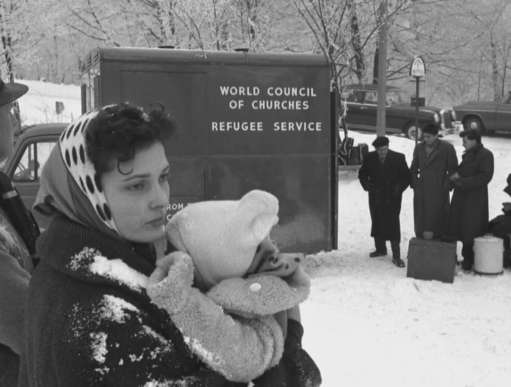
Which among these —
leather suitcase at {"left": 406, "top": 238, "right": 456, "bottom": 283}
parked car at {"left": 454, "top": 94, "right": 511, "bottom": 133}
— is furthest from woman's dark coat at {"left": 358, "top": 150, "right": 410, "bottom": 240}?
parked car at {"left": 454, "top": 94, "right": 511, "bottom": 133}

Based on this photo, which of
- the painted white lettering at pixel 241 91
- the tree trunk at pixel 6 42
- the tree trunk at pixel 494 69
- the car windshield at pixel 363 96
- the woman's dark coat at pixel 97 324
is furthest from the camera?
the tree trunk at pixel 494 69

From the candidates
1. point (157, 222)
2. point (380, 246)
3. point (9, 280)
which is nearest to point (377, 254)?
point (380, 246)

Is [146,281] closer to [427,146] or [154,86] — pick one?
[154,86]

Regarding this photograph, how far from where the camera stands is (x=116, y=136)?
1.39 meters

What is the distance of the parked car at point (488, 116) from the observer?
19.7 meters

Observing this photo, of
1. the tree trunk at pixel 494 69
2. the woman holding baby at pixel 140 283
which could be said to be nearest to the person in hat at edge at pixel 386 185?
the woman holding baby at pixel 140 283

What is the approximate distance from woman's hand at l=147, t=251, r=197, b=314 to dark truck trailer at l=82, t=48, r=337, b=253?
577 cm

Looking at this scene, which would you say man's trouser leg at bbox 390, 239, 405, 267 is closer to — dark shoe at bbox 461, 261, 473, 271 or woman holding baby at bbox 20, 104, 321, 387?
dark shoe at bbox 461, 261, 473, 271

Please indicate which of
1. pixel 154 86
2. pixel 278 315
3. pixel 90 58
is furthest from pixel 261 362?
pixel 90 58

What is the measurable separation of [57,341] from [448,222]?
758 cm

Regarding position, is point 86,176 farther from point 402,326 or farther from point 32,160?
point 32,160

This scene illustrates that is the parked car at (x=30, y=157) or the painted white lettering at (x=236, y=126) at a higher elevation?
the painted white lettering at (x=236, y=126)

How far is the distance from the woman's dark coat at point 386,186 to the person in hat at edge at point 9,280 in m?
6.61

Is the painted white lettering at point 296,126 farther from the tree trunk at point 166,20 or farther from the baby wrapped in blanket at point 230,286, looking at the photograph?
the tree trunk at point 166,20
